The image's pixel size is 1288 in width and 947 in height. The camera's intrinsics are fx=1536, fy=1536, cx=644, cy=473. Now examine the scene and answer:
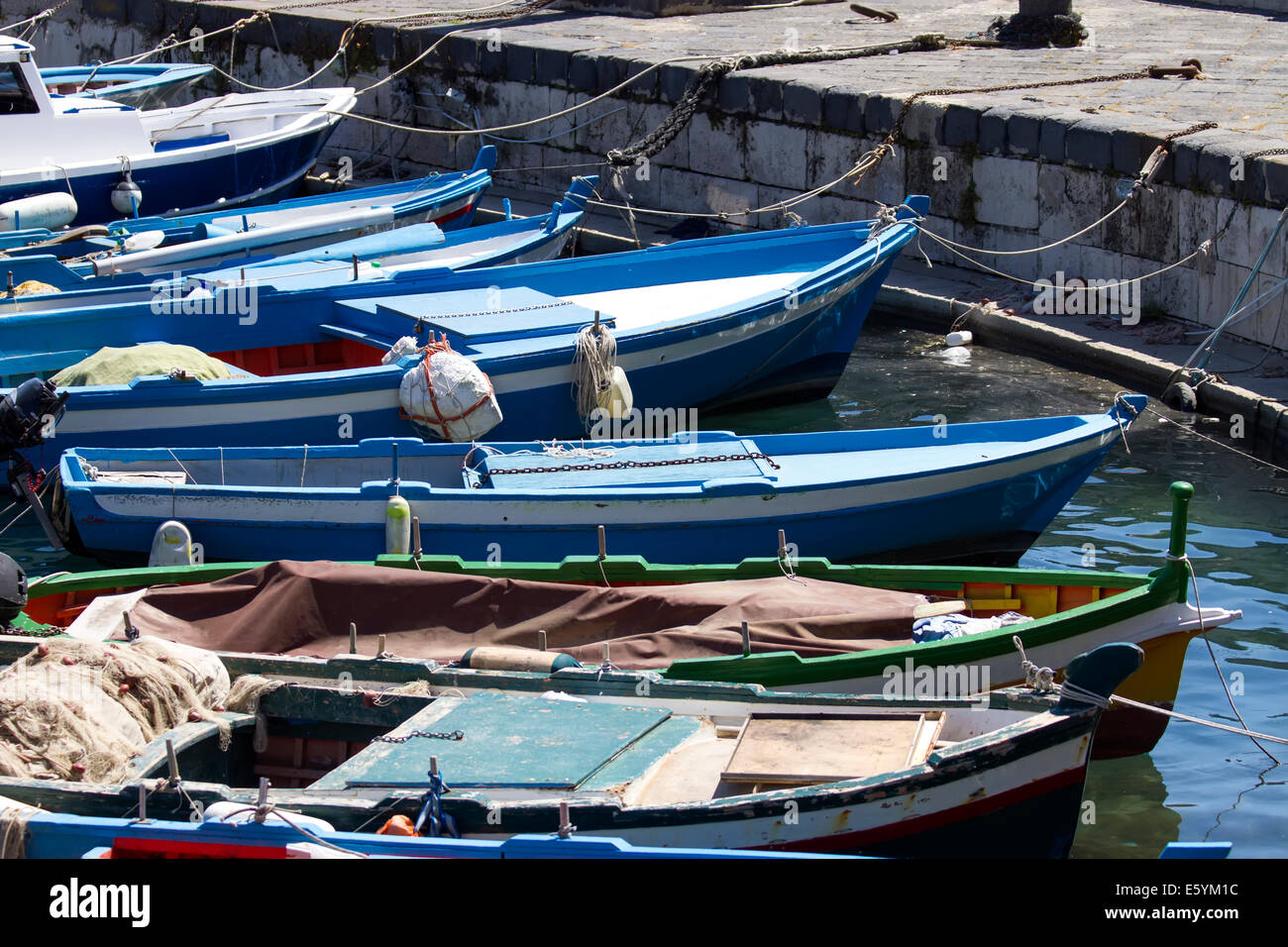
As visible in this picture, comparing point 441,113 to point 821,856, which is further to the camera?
point 441,113

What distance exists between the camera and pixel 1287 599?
301 inches

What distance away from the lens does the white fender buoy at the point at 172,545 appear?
24.1 feet

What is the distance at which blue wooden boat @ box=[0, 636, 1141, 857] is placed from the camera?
4.55 metres

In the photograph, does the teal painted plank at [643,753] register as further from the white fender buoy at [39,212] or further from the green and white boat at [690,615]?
the white fender buoy at [39,212]

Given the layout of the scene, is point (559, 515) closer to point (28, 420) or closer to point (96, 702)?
point (28, 420)

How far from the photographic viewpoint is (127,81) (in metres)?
16.2

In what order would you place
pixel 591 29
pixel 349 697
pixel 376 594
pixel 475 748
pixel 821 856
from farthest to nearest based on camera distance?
pixel 591 29, pixel 376 594, pixel 349 697, pixel 475 748, pixel 821 856

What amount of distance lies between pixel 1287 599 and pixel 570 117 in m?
9.84

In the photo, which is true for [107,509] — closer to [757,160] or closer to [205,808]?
[205,808]

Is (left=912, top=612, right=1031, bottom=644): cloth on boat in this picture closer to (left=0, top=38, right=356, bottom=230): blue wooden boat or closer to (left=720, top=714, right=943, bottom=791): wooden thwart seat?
(left=720, top=714, right=943, bottom=791): wooden thwart seat

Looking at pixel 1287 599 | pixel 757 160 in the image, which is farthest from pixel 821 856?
pixel 757 160

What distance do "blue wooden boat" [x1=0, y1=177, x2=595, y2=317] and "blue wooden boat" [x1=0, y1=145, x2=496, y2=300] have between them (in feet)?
0.07

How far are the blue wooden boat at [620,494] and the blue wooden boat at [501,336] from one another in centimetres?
79

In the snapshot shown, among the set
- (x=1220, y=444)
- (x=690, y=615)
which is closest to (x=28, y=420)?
(x=690, y=615)
